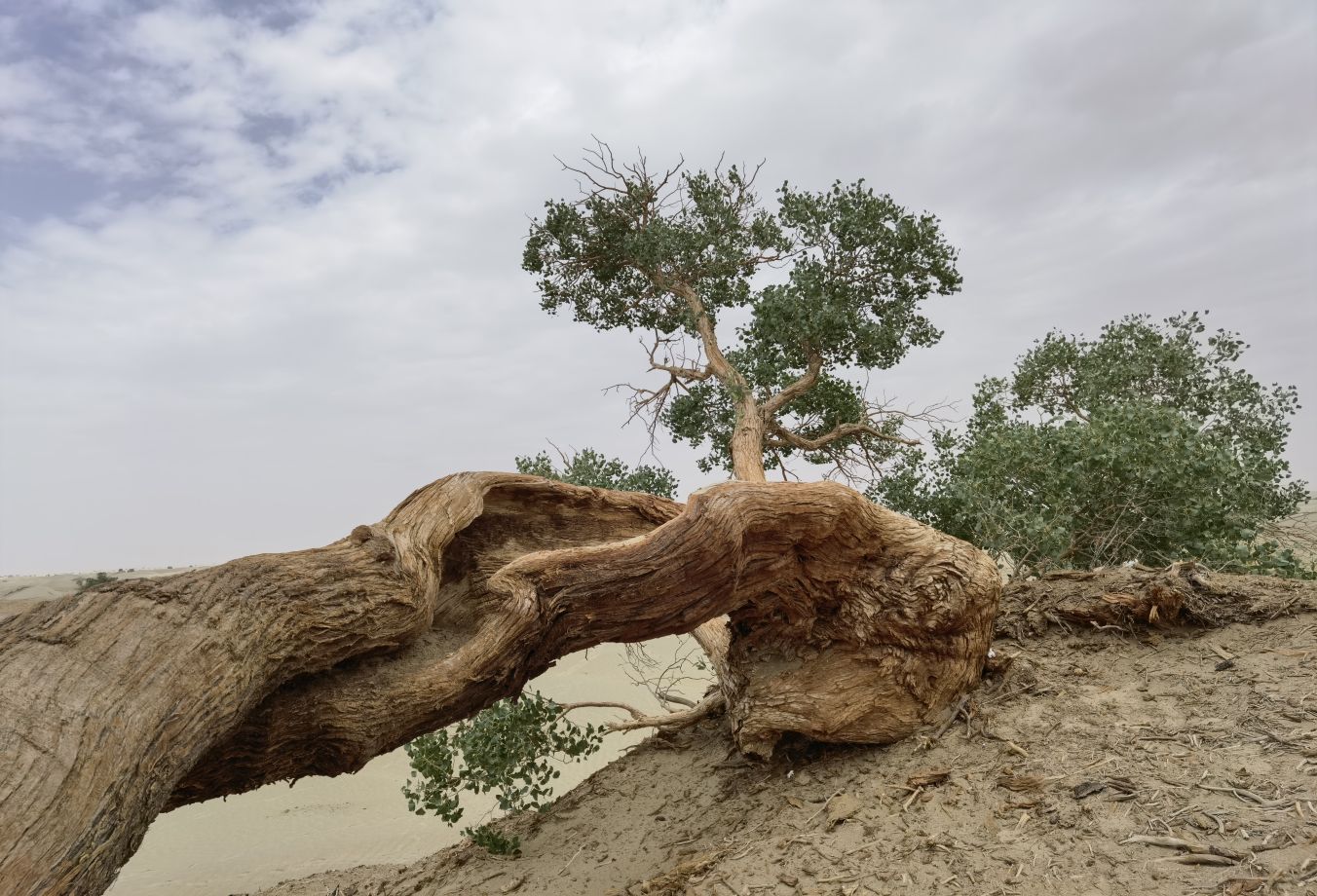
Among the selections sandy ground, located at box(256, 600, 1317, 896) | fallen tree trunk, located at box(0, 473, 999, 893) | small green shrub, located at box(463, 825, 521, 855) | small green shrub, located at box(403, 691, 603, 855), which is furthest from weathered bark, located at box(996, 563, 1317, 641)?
small green shrub, located at box(463, 825, 521, 855)

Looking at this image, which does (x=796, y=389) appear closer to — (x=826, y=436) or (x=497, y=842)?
(x=826, y=436)

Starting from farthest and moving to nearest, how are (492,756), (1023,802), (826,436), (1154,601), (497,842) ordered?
(826,436) < (492,756) < (497,842) < (1154,601) < (1023,802)

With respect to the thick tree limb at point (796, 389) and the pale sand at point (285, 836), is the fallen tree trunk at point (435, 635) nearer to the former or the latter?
the pale sand at point (285, 836)

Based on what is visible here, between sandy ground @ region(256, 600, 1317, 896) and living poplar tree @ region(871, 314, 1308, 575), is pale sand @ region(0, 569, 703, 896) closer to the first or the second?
sandy ground @ region(256, 600, 1317, 896)

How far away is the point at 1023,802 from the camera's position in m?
5.09

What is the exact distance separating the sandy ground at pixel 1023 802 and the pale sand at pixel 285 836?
245 cm

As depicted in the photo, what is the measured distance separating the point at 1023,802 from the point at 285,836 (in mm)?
9466

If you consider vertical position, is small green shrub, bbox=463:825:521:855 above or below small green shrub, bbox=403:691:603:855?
below

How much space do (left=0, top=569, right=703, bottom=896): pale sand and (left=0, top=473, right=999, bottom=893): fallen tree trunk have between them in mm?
4063

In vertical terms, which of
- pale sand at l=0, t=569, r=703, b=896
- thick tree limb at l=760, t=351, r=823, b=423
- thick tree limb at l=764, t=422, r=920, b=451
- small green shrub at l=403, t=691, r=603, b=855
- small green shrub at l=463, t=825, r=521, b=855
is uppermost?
thick tree limb at l=760, t=351, r=823, b=423

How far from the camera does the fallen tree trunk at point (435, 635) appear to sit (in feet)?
10.7

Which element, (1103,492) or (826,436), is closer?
(1103,492)

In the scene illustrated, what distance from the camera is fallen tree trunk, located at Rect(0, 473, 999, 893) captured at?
3.26 m

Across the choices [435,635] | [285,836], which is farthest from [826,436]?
[285,836]
